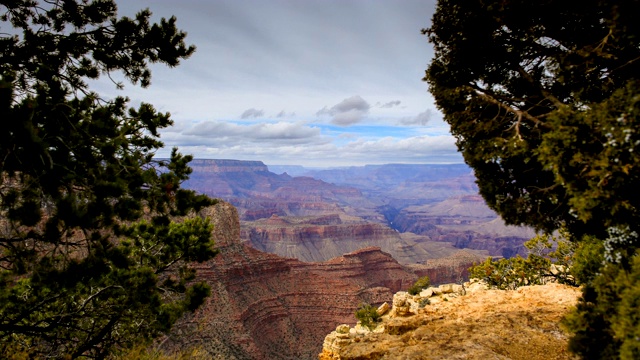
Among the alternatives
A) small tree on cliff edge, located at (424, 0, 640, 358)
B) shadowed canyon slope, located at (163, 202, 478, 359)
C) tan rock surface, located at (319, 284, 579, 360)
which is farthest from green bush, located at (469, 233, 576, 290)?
shadowed canyon slope, located at (163, 202, 478, 359)

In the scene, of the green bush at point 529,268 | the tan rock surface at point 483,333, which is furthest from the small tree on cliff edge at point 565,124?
the green bush at point 529,268

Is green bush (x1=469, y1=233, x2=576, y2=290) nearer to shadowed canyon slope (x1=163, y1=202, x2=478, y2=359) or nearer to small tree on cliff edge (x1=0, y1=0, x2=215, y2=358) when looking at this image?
small tree on cliff edge (x1=0, y1=0, x2=215, y2=358)

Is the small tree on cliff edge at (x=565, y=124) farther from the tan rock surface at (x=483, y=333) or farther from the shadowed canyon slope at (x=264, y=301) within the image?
the shadowed canyon slope at (x=264, y=301)

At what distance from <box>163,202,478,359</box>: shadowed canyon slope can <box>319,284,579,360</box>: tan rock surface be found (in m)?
31.4

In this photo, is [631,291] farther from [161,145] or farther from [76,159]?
[161,145]

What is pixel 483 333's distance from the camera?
8594 millimetres

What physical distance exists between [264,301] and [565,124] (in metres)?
61.3

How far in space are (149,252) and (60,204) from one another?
5.64m

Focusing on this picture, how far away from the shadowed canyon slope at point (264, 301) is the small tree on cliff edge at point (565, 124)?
1416 inches

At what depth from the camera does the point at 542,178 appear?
7.93m

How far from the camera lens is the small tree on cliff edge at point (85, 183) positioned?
4.88 meters

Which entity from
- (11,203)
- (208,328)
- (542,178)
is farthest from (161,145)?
(208,328)

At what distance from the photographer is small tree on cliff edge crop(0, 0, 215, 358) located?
488 centimetres

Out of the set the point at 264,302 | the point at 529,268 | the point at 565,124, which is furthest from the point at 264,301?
the point at 565,124
